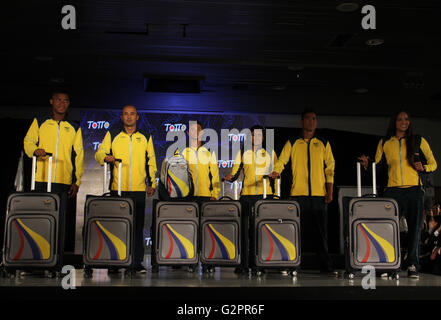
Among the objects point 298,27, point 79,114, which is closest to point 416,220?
point 298,27

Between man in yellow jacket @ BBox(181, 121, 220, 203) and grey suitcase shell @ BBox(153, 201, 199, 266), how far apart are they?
2.89 ft

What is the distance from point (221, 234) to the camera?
498cm

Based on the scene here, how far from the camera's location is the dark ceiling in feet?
20.0

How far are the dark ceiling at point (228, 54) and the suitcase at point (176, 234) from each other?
2.40 m

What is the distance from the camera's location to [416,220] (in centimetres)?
489

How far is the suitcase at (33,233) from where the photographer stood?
14.2 ft

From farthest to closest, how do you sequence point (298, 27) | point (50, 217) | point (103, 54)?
point (103, 54) < point (298, 27) < point (50, 217)

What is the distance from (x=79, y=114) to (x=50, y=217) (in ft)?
21.3

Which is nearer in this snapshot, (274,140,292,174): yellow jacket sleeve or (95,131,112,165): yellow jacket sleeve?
(95,131,112,165): yellow jacket sleeve

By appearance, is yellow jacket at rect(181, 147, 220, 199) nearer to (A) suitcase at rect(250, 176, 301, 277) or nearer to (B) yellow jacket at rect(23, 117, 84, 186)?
(A) suitcase at rect(250, 176, 301, 277)

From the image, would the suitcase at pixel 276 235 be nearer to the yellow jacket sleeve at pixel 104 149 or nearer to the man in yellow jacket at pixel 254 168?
the man in yellow jacket at pixel 254 168

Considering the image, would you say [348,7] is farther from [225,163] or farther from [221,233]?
[225,163]

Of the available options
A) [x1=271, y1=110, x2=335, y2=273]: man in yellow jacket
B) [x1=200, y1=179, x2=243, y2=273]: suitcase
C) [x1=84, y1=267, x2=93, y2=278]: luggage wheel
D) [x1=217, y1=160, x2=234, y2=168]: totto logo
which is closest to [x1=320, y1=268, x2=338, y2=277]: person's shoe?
[x1=271, y1=110, x2=335, y2=273]: man in yellow jacket
